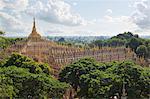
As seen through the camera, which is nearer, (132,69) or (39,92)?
(39,92)

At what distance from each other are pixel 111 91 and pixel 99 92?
1.47m

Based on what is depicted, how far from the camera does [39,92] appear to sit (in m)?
37.1

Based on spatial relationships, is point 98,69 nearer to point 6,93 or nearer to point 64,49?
point 6,93

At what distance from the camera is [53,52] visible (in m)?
63.9

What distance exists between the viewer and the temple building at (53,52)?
60781mm

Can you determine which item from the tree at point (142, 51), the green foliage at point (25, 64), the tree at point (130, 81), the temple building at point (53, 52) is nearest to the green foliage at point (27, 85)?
the green foliage at point (25, 64)

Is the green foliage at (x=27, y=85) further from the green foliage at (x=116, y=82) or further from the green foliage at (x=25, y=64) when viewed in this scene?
the green foliage at (x=25, y=64)

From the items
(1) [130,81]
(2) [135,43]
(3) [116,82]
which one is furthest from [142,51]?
(3) [116,82]

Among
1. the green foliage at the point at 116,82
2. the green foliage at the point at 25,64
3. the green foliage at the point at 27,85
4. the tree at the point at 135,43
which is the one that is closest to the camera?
the green foliage at the point at 27,85

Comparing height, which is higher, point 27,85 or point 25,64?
point 25,64

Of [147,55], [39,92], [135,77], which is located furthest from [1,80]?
[147,55]

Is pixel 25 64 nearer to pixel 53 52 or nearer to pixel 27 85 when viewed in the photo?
pixel 27 85

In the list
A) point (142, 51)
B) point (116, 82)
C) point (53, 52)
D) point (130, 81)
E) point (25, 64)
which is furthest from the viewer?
point (142, 51)

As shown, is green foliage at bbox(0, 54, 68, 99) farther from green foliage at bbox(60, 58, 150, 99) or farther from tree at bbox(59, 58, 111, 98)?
green foliage at bbox(60, 58, 150, 99)
